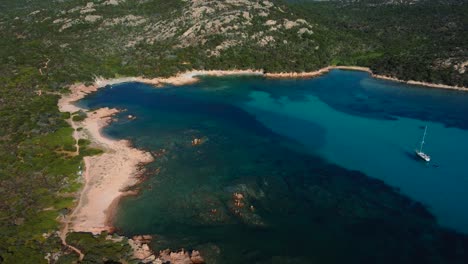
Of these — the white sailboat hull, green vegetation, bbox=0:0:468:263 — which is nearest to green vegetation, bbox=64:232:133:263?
green vegetation, bbox=0:0:468:263

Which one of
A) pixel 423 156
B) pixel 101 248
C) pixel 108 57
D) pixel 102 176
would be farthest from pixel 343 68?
pixel 101 248

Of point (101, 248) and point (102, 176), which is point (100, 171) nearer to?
point (102, 176)

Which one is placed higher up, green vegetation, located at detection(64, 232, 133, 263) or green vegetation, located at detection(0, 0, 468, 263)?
green vegetation, located at detection(0, 0, 468, 263)

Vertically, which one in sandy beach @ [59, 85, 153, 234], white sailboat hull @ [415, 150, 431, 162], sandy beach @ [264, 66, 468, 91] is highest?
sandy beach @ [264, 66, 468, 91]

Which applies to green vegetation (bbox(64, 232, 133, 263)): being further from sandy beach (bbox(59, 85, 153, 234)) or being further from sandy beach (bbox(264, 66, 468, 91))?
sandy beach (bbox(264, 66, 468, 91))

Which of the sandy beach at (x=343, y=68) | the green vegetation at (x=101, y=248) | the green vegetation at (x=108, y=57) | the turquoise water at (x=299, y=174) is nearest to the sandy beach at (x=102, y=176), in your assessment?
the green vegetation at (x=108, y=57)

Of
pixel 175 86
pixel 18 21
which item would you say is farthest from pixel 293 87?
pixel 18 21

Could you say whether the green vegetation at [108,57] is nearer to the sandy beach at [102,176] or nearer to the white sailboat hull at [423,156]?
the sandy beach at [102,176]
